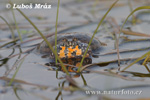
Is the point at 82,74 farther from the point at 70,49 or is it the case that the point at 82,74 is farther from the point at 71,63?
the point at 70,49

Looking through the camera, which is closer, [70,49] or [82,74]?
[82,74]

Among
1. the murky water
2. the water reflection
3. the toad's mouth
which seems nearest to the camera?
the murky water

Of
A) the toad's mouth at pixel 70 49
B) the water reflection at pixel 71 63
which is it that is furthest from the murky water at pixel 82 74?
the toad's mouth at pixel 70 49

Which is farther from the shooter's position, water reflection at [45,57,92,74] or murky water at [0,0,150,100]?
water reflection at [45,57,92,74]

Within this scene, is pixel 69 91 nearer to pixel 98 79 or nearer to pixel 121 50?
pixel 98 79

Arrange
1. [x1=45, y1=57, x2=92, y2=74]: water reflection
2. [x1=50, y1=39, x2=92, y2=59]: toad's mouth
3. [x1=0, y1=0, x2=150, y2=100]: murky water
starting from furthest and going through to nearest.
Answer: [x1=50, y1=39, x2=92, y2=59]: toad's mouth, [x1=45, y1=57, x2=92, y2=74]: water reflection, [x1=0, y1=0, x2=150, y2=100]: murky water

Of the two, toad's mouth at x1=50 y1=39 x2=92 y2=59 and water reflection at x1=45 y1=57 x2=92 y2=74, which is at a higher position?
toad's mouth at x1=50 y1=39 x2=92 y2=59

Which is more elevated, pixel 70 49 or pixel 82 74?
pixel 70 49

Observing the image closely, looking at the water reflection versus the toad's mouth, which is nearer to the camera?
the water reflection

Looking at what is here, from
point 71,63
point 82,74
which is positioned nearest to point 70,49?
point 71,63

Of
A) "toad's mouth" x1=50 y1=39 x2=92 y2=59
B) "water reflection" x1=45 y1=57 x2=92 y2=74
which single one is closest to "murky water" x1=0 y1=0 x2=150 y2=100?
"water reflection" x1=45 y1=57 x2=92 y2=74

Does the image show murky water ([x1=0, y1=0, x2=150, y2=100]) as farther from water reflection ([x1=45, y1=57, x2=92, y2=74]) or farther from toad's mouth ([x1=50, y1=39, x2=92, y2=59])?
toad's mouth ([x1=50, y1=39, x2=92, y2=59])
